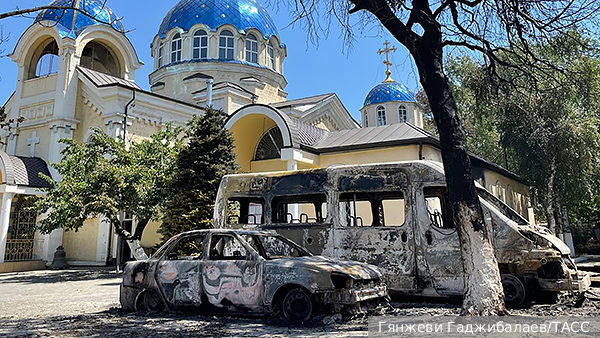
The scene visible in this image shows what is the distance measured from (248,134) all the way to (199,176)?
4.66 metres

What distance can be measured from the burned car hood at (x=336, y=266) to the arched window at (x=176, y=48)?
24586 mm

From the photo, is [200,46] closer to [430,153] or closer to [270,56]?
[270,56]

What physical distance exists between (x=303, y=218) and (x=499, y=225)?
4.57 meters

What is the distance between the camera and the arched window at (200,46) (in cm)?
2809

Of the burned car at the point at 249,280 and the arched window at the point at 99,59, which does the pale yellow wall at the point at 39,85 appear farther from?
the burned car at the point at 249,280

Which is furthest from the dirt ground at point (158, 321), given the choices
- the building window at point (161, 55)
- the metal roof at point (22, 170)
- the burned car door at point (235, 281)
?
the building window at point (161, 55)

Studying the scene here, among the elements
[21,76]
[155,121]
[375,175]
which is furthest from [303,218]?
[21,76]

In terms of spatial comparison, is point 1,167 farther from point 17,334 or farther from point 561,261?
point 561,261

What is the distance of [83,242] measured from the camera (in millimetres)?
19969

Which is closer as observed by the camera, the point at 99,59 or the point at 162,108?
the point at 162,108

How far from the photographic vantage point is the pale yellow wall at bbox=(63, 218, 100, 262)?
19.6 m

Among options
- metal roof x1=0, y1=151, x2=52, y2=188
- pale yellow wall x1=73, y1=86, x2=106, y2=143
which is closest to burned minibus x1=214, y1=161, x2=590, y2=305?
metal roof x1=0, y1=151, x2=52, y2=188

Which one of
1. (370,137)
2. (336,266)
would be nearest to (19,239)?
(370,137)

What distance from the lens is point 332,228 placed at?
8.90 m
